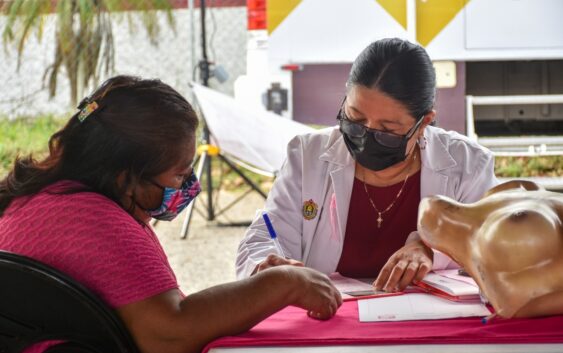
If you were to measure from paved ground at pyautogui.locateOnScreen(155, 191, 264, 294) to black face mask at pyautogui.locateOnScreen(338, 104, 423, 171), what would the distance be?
2.42 meters

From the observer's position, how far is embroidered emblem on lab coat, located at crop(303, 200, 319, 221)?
2.19 meters

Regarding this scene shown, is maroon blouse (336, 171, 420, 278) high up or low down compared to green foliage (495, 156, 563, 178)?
up

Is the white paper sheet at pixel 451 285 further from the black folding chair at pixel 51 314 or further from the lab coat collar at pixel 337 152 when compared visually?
the black folding chair at pixel 51 314

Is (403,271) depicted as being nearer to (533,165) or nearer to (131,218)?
(131,218)

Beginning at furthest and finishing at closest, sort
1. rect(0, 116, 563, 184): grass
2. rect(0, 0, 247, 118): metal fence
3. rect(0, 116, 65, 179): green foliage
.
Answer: rect(0, 0, 247, 118): metal fence
rect(0, 116, 65, 179): green foliage
rect(0, 116, 563, 184): grass

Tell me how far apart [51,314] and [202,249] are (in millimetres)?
3751

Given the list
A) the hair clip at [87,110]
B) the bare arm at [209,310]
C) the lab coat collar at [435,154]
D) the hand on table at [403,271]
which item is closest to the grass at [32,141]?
the lab coat collar at [435,154]

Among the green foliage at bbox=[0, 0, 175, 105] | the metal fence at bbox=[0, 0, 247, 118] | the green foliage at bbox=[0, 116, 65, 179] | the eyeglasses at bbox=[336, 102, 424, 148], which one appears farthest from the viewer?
the metal fence at bbox=[0, 0, 247, 118]

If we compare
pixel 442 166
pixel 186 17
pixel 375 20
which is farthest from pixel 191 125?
pixel 186 17

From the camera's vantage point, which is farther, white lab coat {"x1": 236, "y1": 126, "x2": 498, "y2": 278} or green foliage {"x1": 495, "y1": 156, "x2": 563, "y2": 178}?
green foliage {"x1": 495, "y1": 156, "x2": 563, "y2": 178}

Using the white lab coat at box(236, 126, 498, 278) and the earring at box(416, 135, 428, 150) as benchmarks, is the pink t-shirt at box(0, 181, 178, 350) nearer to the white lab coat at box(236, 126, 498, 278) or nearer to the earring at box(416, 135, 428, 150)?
the white lab coat at box(236, 126, 498, 278)

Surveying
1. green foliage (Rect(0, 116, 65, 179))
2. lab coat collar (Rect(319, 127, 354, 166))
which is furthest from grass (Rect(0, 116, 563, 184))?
lab coat collar (Rect(319, 127, 354, 166))

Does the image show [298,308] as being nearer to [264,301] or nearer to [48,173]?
[264,301]

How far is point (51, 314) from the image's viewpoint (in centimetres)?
132
